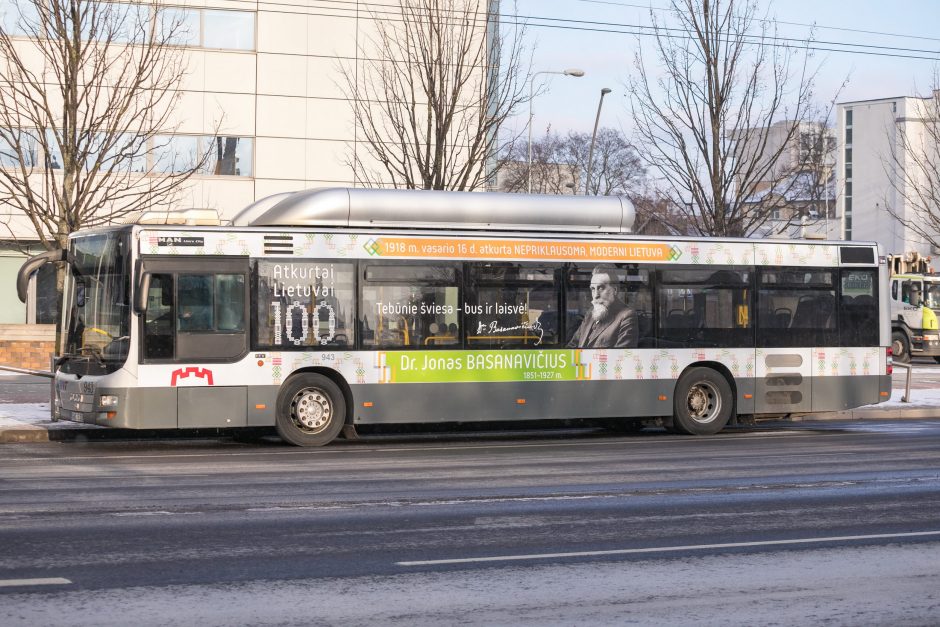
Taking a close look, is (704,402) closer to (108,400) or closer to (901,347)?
(108,400)

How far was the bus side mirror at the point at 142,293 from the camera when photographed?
1533 cm

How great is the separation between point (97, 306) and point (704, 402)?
870 cm

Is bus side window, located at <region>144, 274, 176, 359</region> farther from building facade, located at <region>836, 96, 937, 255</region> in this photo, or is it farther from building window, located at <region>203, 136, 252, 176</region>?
building facade, located at <region>836, 96, 937, 255</region>

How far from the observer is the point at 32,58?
34.7 meters

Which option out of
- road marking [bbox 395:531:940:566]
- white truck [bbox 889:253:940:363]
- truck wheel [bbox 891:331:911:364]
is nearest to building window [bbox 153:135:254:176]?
white truck [bbox 889:253:940:363]

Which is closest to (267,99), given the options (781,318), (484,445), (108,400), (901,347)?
(901,347)

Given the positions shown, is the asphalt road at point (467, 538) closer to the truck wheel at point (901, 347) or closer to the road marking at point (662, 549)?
the road marking at point (662, 549)

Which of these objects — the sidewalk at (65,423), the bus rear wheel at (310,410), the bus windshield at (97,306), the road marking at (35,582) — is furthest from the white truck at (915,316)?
the road marking at (35,582)

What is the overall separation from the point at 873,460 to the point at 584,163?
83.6m

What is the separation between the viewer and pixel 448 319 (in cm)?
1703

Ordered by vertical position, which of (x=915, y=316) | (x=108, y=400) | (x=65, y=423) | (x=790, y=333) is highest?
(x=915, y=316)

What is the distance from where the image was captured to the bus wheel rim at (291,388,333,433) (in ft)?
53.6

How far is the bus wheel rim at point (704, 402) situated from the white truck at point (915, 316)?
21828mm
